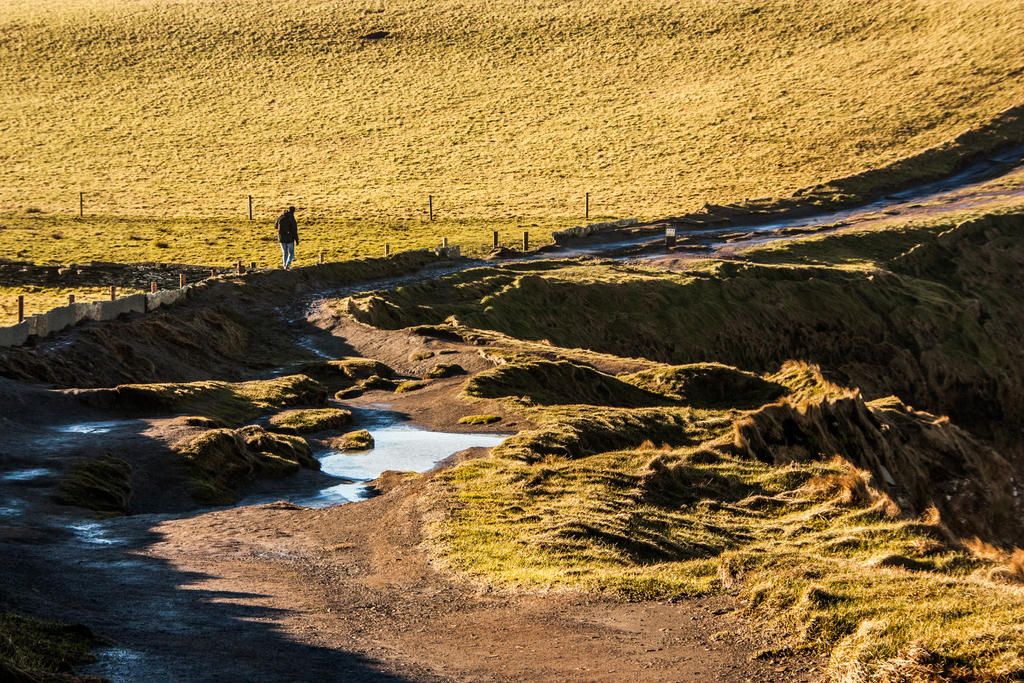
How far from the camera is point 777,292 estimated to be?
51562mm

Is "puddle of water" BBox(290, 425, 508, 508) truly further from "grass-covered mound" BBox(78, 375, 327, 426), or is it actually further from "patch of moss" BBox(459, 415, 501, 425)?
"grass-covered mound" BBox(78, 375, 327, 426)

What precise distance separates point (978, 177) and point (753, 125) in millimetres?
22117

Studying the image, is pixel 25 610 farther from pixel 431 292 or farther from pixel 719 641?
pixel 431 292

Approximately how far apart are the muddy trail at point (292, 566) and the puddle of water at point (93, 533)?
55 millimetres

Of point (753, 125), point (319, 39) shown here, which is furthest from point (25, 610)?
point (319, 39)

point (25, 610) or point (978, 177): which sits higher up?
point (978, 177)

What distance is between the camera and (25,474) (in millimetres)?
19047

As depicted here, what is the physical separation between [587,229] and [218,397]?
40685 mm

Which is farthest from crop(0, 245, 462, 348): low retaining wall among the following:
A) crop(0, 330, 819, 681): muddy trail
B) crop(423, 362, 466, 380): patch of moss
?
crop(423, 362, 466, 380): patch of moss

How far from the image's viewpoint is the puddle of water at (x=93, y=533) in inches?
638

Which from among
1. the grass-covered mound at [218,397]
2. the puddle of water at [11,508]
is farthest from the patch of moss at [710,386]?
the puddle of water at [11,508]

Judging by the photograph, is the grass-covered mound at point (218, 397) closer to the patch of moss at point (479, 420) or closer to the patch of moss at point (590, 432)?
the patch of moss at point (479, 420)

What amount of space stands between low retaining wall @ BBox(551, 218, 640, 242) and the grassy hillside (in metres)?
5.40

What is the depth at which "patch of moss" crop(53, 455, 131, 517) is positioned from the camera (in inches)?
722
